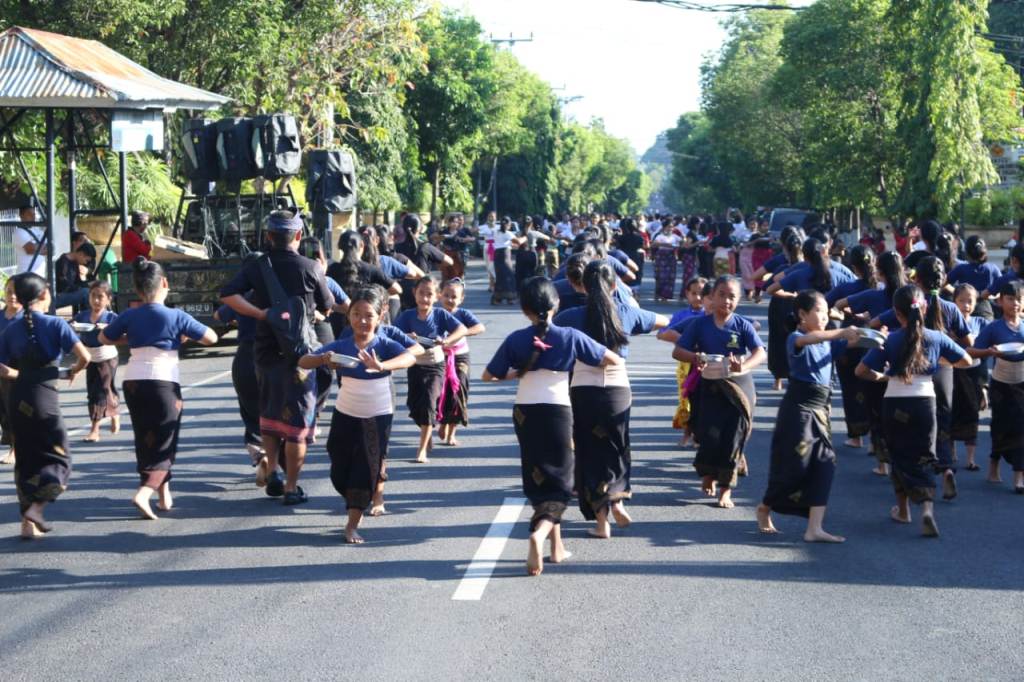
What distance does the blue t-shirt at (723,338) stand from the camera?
9352 millimetres

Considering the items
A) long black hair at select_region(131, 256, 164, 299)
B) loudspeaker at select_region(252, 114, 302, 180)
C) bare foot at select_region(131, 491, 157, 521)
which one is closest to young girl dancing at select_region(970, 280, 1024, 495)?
long black hair at select_region(131, 256, 164, 299)

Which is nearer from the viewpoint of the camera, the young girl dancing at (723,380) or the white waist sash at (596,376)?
the white waist sash at (596,376)

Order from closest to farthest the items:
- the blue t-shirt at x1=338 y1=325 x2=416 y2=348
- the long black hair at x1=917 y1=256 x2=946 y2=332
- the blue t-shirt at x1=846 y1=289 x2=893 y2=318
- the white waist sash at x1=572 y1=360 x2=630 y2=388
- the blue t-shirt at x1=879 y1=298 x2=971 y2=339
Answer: the white waist sash at x1=572 y1=360 x2=630 y2=388
the blue t-shirt at x1=338 y1=325 x2=416 y2=348
the long black hair at x1=917 y1=256 x2=946 y2=332
the blue t-shirt at x1=879 y1=298 x2=971 y2=339
the blue t-shirt at x1=846 y1=289 x2=893 y2=318

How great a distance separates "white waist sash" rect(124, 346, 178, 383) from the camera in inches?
364

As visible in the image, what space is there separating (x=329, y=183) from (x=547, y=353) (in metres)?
13.9

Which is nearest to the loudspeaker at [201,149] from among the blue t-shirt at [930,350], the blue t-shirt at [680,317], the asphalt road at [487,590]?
the asphalt road at [487,590]

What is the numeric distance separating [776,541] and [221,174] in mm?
13505

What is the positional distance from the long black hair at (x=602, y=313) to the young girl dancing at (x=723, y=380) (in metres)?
0.82

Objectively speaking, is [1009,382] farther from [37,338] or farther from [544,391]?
[37,338]

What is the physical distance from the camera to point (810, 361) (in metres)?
8.67

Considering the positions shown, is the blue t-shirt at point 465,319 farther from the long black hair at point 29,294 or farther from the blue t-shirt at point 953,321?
the long black hair at point 29,294

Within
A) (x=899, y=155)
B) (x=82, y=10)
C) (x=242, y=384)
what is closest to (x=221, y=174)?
(x=82, y=10)

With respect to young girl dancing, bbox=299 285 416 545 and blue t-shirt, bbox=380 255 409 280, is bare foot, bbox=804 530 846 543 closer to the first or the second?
young girl dancing, bbox=299 285 416 545

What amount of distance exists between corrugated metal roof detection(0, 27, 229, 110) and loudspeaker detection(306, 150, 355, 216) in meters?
1.70
